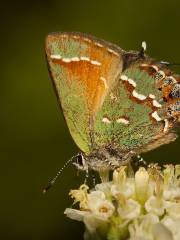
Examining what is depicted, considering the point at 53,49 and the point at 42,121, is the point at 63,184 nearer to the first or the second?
the point at 42,121

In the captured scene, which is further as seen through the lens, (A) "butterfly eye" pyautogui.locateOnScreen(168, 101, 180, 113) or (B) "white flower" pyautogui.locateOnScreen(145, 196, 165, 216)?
(A) "butterfly eye" pyautogui.locateOnScreen(168, 101, 180, 113)

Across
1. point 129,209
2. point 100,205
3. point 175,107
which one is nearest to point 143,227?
point 129,209

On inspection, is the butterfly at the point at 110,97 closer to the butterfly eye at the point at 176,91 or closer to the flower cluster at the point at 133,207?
the butterfly eye at the point at 176,91

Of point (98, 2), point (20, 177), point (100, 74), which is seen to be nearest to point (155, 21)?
point (98, 2)

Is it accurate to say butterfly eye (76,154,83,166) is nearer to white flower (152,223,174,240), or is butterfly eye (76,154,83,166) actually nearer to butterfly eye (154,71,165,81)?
butterfly eye (154,71,165,81)

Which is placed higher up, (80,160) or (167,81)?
(167,81)

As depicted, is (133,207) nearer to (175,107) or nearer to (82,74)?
(175,107)

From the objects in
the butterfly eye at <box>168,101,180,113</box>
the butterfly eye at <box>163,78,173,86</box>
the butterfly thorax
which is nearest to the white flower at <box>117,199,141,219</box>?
the butterfly thorax
